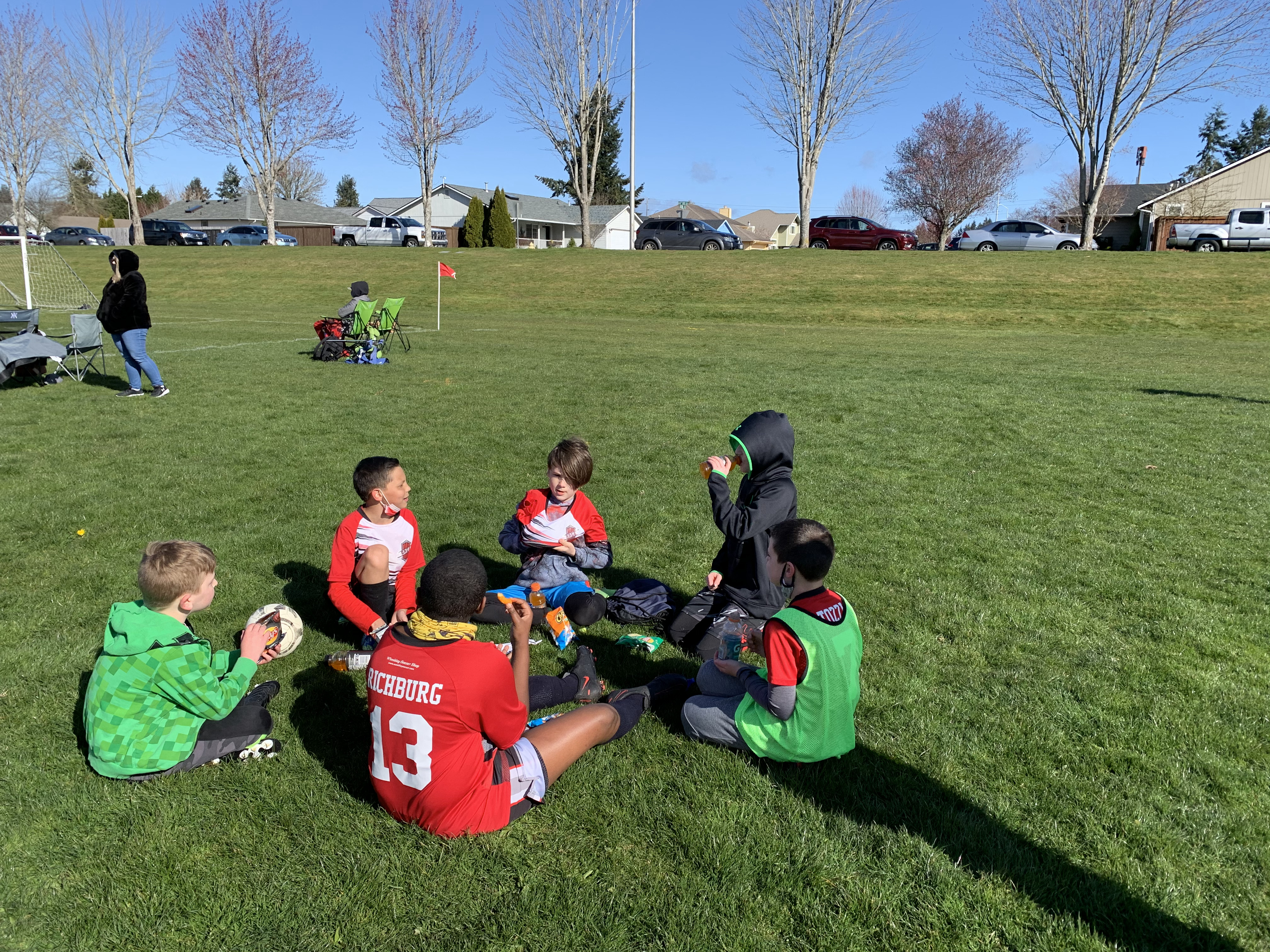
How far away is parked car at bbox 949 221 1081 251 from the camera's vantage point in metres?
35.1

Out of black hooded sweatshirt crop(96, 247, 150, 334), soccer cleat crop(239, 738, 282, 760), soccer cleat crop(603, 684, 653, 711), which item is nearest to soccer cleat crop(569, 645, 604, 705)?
soccer cleat crop(603, 684, 653, 711)

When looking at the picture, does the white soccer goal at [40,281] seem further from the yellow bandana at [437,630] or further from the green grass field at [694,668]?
the yellow bandana at [437,630]

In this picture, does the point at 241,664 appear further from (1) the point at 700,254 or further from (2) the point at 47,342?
(1) the point at 700,254

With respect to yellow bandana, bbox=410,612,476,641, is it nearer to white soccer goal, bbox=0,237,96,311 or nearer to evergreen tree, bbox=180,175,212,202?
white soccer goal, bbox=0,237,96,311

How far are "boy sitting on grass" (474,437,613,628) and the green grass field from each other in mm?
374

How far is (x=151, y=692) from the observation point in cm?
311

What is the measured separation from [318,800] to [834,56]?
45.6m

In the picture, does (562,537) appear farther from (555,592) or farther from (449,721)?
(449,721)

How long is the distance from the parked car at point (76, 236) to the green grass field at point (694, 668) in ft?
158

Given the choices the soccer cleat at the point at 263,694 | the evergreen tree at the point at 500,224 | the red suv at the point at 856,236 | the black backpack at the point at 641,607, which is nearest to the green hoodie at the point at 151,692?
the soccer cleat at the point at 263,694

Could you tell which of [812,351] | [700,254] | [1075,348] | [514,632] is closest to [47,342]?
[514,632]

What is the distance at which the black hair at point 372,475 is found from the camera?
171 inches

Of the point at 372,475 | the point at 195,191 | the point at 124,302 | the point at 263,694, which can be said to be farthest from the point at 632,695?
the point at 195,191

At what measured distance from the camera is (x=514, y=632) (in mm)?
3184
